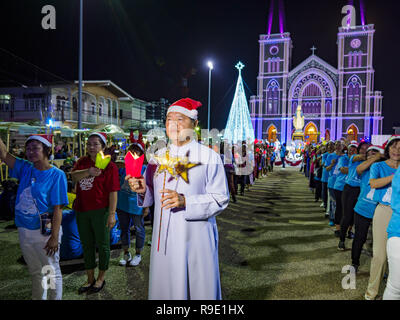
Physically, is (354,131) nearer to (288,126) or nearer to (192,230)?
(288,126)

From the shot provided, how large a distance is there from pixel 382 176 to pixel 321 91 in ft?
182

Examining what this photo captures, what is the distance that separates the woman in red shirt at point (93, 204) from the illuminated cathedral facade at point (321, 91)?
50311 mm

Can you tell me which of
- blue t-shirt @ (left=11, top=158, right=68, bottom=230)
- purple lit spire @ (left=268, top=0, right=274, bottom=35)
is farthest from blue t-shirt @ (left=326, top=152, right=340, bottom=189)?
purple lit spire @ (left=268, top=0, right=274, bottom=35)

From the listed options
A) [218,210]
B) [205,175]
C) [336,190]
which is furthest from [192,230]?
[336,190]

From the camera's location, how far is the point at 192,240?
2.18m

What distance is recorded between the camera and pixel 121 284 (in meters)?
3.84

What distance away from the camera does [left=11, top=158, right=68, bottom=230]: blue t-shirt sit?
275cm

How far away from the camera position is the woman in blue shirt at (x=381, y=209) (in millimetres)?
3264

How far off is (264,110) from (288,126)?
19.7ft

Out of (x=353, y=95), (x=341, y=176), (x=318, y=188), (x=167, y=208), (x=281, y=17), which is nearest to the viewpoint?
(x=167, y=208)

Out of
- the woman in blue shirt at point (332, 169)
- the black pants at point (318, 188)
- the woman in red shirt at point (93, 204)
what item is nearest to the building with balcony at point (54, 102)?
the black pants at point (318, 188)

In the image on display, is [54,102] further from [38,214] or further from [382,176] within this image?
[382,176]

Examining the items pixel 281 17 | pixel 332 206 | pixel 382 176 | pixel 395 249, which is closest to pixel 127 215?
pixel 395 249

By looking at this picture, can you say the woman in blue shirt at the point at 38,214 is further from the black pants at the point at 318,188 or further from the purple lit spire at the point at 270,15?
the purple lit spire at the point at 270,15
